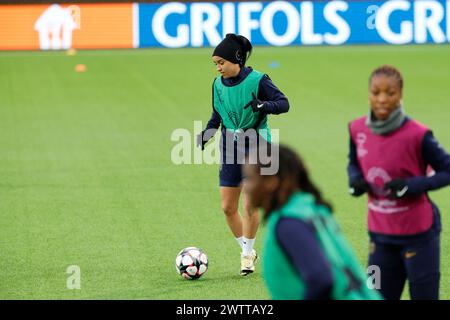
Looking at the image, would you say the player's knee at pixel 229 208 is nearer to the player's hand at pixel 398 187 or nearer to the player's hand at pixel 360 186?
the player's hand at pixel 360 186

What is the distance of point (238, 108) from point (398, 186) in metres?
3.42

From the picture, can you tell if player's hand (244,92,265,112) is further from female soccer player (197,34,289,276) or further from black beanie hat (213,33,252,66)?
black beanie hat (213,33,252,66)

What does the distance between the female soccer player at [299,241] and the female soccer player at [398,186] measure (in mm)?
1249

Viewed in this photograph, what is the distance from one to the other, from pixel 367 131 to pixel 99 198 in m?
7.74

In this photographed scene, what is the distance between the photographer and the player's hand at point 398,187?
6148 mm

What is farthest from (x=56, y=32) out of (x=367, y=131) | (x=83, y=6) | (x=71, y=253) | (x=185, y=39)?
(x=367, y=131)

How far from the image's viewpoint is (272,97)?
941cm

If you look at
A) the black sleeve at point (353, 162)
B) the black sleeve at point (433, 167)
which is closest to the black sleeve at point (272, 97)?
the black sleeve at point (353, 162)

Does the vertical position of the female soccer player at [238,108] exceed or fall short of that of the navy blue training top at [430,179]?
it exceeds it

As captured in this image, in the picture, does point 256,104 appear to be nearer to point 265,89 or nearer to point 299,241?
point 265,89

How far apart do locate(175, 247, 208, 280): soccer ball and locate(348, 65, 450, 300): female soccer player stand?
10.7 ft

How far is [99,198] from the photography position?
1362 centimetres

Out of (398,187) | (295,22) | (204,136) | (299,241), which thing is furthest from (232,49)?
(295,22)

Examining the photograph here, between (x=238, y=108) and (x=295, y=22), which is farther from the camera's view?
(x=295, y=22)
